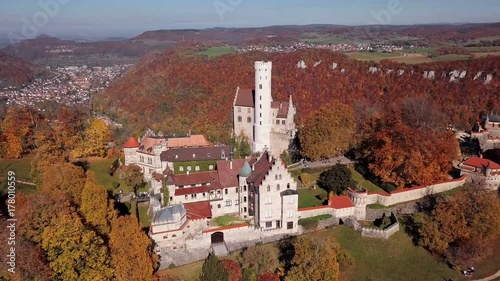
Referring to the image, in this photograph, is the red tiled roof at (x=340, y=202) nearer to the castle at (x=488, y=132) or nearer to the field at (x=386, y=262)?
the field at (x=386, y=262)

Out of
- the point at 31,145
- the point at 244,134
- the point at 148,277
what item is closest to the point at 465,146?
the point at 244,134

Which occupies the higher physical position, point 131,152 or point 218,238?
point 131,152

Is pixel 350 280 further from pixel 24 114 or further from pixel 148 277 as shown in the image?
pixel 24 114

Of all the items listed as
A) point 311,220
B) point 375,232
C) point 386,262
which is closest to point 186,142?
point 311,220

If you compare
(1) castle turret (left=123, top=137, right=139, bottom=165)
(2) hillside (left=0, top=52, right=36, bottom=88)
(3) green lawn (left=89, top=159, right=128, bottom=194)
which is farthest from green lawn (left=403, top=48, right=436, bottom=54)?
(2) hillside (left=0, top=52, right=36, bottom=88)

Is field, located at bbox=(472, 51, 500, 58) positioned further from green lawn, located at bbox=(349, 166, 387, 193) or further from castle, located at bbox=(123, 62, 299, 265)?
castle, located at bbox=(123, 62, 299, 265)

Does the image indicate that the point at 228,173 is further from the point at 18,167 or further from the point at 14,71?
the point at 14,71

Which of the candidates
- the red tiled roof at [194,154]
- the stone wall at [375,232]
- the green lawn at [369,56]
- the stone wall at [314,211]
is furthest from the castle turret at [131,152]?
the green lawn at [369,56]
